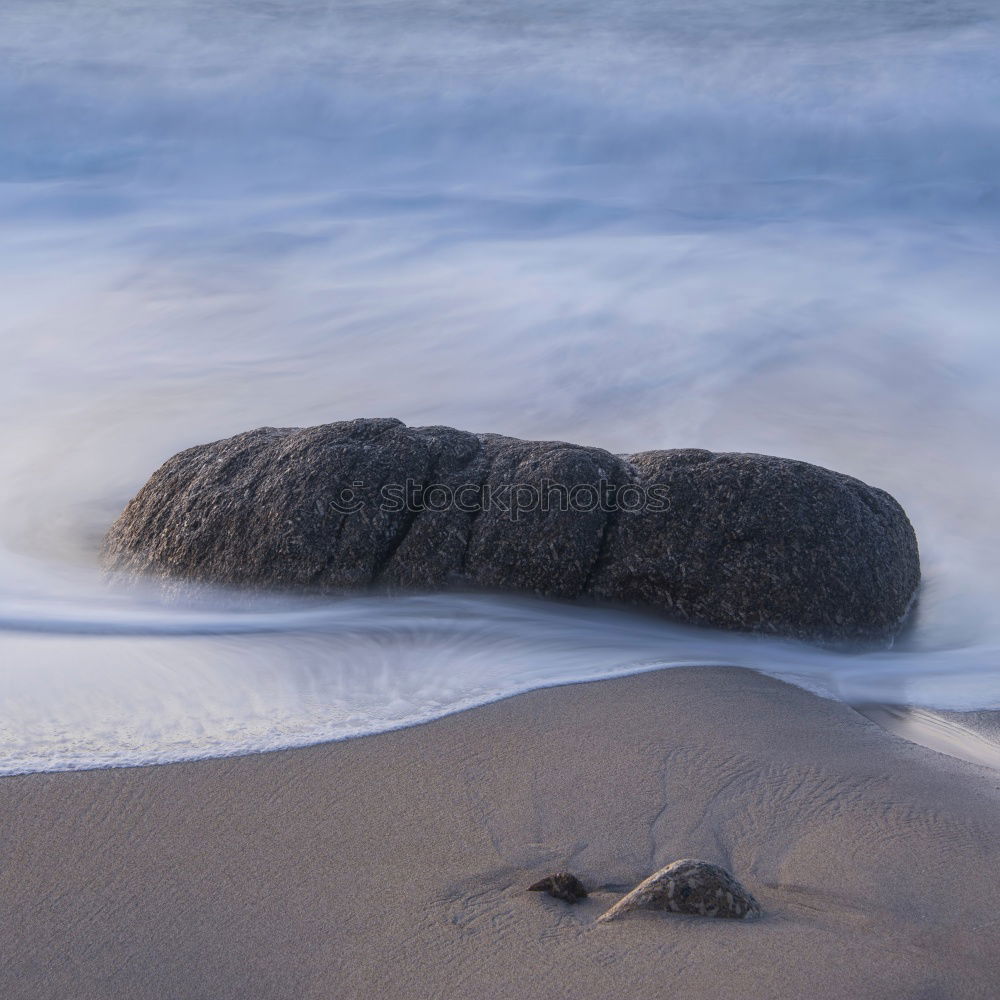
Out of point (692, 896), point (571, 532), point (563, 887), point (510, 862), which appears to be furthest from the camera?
point (571, 532)

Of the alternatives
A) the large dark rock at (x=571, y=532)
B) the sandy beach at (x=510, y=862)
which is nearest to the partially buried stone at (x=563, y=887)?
the sandy beach at (x=510, y=862)

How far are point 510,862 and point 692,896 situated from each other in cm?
55

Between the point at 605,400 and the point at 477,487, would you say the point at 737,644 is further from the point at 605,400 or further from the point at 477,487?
the point at 605,400

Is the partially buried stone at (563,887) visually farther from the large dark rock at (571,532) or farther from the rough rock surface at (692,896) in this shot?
the large dark rock at (571,532)

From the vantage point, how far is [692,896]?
2904 millimetres

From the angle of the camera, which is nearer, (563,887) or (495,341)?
(563,887)

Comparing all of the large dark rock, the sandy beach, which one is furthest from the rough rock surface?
the large dark rock

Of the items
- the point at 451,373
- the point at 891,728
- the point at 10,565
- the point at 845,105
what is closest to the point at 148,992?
the point at 891,728

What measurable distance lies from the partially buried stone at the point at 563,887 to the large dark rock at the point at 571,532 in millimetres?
2448

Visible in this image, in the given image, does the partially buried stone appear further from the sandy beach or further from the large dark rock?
the large dark rock

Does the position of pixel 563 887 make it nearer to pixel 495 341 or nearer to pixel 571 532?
pixel 571 532

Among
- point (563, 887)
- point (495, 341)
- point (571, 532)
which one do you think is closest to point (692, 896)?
point (563, 887)

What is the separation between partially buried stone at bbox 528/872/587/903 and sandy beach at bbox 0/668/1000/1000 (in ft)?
0.15

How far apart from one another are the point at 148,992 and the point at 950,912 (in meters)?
2.04
